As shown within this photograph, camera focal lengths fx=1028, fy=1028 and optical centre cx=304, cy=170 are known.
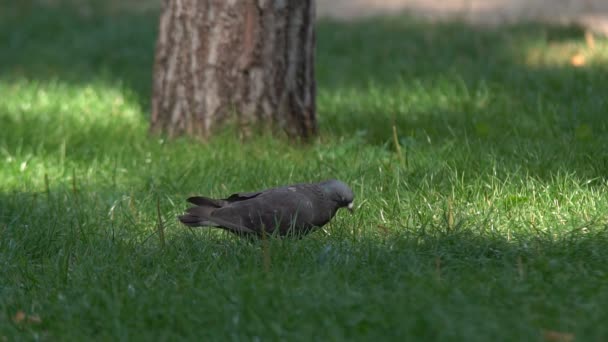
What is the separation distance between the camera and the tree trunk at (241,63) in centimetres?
614

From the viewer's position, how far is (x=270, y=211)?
421 centimetres

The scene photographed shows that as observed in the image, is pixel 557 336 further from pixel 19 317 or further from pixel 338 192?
pixel 19 317

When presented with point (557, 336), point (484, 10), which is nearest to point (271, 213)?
point (557, 336)

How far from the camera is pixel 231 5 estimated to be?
6.11m

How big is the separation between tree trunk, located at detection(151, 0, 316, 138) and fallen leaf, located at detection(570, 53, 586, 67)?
2.57 meters

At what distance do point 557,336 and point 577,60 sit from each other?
5.35 meters

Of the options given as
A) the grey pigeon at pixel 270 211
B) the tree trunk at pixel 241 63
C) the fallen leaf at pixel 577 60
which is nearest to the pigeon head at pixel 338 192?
the grey pigeon at pixel 270 211

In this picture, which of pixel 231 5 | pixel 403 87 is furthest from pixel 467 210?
pixel 403 87

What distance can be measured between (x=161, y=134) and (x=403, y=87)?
1.96 metres

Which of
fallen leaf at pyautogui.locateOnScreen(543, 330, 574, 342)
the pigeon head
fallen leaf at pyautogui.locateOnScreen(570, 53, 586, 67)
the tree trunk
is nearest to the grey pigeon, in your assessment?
the pigeon head

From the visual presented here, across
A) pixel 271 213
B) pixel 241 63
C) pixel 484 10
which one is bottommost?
pixel 484 10

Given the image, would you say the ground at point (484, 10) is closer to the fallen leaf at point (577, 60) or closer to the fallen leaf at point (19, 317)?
the fallen leaf at point (577, 60)

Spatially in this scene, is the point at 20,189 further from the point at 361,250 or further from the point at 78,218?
the point at 361,250

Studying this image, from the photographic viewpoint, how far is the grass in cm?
335
